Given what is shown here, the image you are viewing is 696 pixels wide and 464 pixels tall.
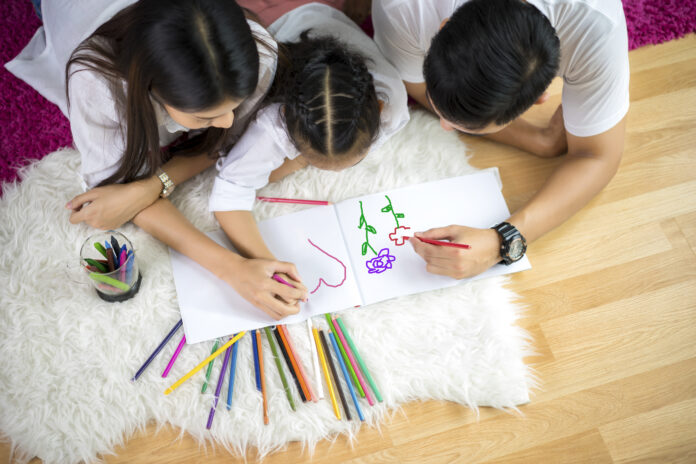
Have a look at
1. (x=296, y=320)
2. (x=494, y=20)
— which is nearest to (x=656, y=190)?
(x=494, y=20)

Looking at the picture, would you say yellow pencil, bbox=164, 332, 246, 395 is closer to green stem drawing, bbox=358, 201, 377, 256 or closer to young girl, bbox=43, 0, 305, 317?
young girl, bbox=43, 0, 305, 317

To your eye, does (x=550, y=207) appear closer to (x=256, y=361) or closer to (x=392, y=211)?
(x=392, y=211)

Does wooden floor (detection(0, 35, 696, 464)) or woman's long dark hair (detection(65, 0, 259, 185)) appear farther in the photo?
wooden floor (detection(0, 35, 696, 464))

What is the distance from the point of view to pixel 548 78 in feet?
2.42

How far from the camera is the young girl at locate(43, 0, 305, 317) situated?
0.72 metres

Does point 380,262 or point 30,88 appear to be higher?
point 30,88

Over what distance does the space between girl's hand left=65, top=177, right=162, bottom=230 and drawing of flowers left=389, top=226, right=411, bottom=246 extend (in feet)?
1.44

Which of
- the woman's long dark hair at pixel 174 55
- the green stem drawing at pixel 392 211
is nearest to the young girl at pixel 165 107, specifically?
the woman's long dark hair at pixel 174 55

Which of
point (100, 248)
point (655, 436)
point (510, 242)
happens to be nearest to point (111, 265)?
point (100, 248)

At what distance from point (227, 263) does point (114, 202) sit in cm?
22

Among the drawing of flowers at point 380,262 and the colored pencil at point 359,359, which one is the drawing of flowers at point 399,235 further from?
the colored pencil at point 359,359

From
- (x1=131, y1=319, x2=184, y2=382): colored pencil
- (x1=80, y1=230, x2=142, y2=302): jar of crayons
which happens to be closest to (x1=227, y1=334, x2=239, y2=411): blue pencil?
(x1=131, y1=319, x2=184, y2=382): colored pencil

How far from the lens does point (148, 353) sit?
97 centimetres

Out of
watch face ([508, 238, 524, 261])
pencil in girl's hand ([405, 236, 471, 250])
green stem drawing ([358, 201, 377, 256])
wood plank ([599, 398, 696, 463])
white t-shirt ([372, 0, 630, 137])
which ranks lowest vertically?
wood plank ([599, 398, 696, 463])
